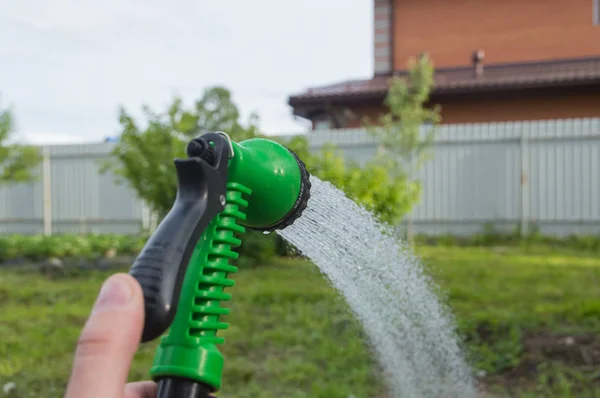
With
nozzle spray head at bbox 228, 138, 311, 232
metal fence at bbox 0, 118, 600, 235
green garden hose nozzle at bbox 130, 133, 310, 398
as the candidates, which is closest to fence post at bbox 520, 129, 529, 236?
metal fence at bbox 0, 118, 600, 235

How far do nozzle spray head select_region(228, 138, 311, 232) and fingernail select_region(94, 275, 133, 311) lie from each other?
0.28m

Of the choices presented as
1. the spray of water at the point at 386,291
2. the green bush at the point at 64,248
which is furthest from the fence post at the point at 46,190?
the spray of water at the point at 386,291

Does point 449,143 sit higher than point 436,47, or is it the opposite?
point 436,47

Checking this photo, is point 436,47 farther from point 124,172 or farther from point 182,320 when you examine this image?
point 182,320

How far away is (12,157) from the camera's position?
10.4 metres

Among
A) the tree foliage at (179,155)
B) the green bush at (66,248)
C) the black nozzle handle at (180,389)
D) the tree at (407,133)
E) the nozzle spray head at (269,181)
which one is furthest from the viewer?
the tree at (407,133)

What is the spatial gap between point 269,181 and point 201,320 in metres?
0.30

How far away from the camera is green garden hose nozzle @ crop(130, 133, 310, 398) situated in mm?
733

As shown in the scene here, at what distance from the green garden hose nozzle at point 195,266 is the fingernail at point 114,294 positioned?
43 millimetres

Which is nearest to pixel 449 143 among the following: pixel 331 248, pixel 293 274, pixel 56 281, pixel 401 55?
Answer: pixel 401 55

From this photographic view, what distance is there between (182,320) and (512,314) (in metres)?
3.53

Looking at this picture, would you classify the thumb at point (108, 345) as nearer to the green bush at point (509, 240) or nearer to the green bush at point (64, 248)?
the green bush at point (64, 248)

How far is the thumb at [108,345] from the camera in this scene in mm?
640

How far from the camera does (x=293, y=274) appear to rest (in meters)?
5.97
